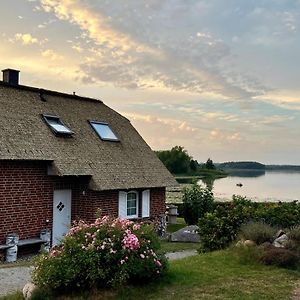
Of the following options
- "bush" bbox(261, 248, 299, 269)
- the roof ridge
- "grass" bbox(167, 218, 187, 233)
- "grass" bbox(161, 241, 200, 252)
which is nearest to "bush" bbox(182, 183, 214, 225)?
"grass" bbox(167, 218, 187, 233)

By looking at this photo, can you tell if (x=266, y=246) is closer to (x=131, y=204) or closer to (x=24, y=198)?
(x=24, y=198)

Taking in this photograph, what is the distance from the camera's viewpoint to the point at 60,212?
1769 centimetres

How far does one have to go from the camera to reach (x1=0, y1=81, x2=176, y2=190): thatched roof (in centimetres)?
1622

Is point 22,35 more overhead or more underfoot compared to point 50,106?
more overhead

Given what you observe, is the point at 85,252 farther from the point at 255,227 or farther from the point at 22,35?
the point at 22,35

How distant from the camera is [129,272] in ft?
27.2

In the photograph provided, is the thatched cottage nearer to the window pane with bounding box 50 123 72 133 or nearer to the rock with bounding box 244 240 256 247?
the window pane with bounding box 50 123 72 133

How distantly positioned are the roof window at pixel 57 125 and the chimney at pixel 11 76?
2419mm

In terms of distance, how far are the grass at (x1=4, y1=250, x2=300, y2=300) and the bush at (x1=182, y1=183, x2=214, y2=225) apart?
13.8 meters

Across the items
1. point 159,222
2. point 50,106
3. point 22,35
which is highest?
point 22,35

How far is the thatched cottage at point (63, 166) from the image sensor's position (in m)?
15.7

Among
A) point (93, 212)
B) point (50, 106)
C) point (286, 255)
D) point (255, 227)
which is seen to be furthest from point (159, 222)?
A: point (286, 255)

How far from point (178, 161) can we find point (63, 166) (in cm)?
7334

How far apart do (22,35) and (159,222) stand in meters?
10.5
